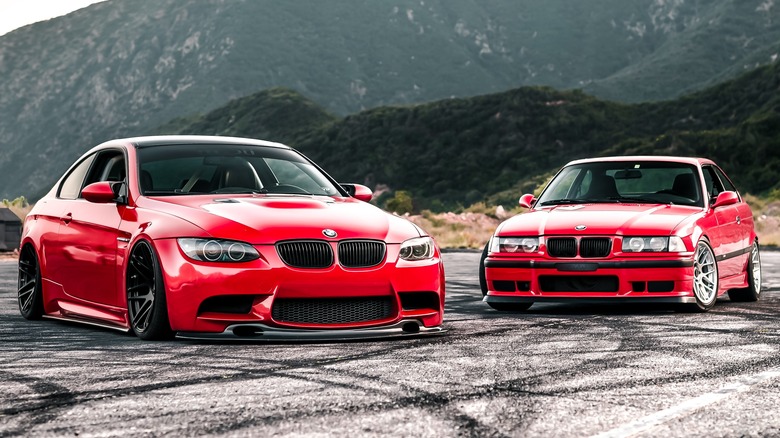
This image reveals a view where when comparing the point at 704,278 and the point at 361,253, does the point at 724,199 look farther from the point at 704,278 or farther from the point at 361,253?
the point at 361,253

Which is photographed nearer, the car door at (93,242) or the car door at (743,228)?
the car door at (93,242)

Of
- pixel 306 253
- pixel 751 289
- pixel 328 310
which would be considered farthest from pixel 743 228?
pixel 306 253

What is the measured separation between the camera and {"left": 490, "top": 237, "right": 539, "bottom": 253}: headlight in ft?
33.8

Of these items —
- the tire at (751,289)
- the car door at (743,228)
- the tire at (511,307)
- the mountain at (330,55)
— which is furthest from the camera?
the mountain at (330,55)

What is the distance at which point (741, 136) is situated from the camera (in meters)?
63.6

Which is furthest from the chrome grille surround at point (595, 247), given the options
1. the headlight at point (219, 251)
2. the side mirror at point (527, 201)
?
the headlight at point (219, 251)

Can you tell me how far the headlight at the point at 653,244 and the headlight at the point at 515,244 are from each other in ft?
2.55

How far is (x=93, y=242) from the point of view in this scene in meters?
8.69

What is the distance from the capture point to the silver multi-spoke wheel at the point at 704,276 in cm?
1024

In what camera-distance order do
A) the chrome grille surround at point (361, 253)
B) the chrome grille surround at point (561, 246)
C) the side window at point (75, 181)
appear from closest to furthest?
1. the chrome grille surround at point (361, 253)
2. the side window at point (75, 181)
3. the chrome grille surround at point (561, 246)

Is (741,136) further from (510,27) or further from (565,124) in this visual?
(510,27)

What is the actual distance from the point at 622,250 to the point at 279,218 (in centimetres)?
351

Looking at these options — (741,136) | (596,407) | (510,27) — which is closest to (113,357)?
(596,407)

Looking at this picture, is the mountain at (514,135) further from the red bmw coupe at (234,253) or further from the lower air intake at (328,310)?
the lower air intake at (328,310)
